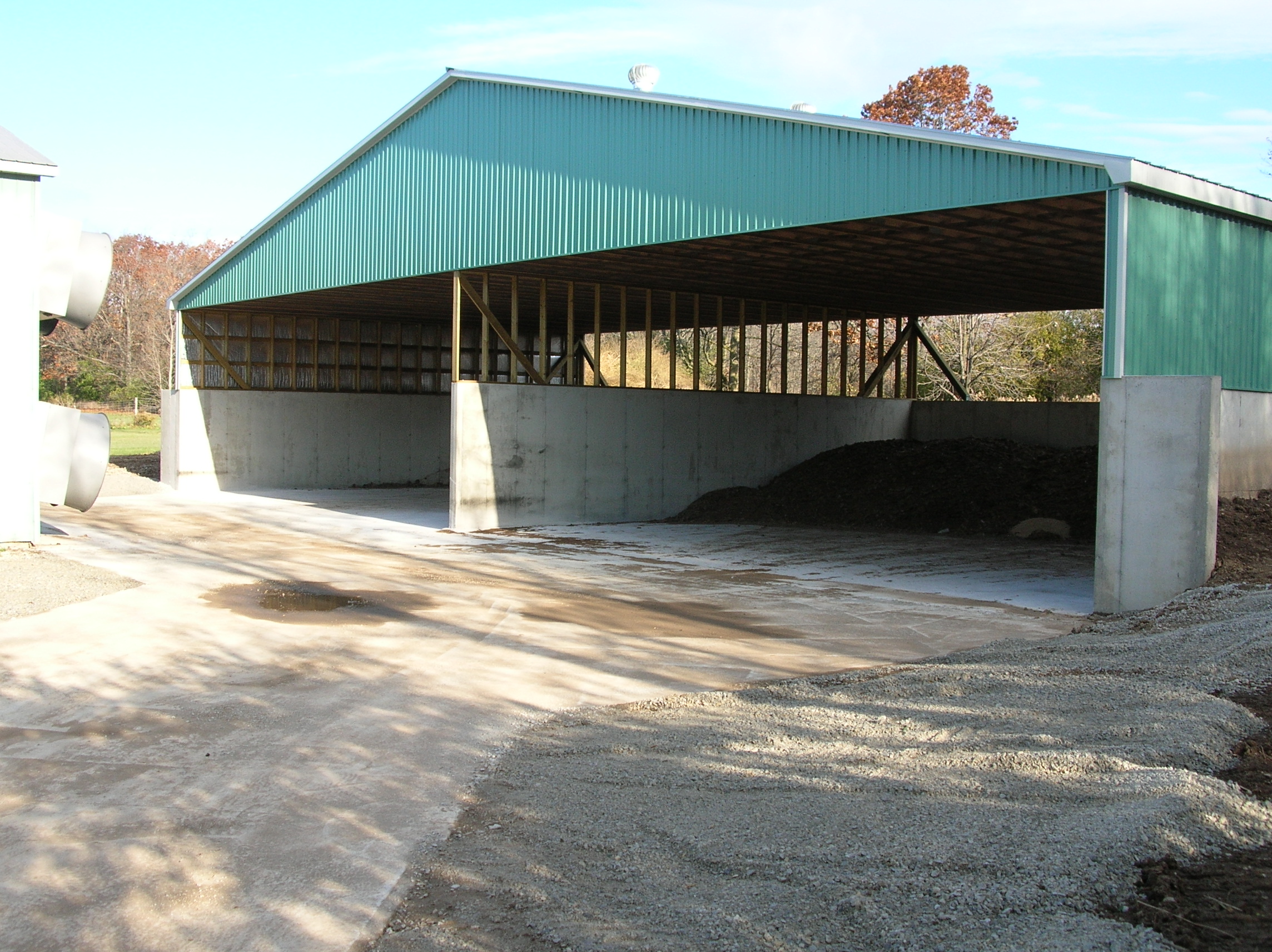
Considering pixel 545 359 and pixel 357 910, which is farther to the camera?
pixel 545 359

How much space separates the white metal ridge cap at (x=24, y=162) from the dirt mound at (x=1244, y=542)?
14403mm

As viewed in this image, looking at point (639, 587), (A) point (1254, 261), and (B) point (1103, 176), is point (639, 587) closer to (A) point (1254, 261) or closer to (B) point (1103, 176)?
(B) point (1103, 176)

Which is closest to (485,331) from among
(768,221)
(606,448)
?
(606,448)

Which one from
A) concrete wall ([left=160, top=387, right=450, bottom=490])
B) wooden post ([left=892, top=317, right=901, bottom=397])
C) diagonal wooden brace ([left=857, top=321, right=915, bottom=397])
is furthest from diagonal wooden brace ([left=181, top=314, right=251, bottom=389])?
wooden post ([left=892, top=317, right=901, bottom=397])

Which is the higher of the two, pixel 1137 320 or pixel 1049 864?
pixel 1137 320

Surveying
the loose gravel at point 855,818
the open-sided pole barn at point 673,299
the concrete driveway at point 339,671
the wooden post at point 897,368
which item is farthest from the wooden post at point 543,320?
the loose gravel at point 855,818

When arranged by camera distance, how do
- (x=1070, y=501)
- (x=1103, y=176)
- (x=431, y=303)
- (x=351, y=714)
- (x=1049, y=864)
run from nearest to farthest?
(x=1049, y=864) < (x=351, y=714) < (x=1103, y=176) < (x=1070, y=501) < (x=431, y=303)

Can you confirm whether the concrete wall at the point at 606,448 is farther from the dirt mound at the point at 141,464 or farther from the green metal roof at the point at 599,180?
the dirt mound at the point at 141,464

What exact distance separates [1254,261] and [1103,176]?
12.2 feet

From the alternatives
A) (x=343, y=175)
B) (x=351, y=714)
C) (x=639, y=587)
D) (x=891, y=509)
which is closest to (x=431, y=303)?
(x=343, y=175)

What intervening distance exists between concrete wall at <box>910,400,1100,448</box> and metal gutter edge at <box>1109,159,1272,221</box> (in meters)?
11.7

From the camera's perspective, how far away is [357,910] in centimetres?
428

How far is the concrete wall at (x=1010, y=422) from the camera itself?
2489cm

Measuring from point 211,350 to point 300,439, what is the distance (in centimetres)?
320
